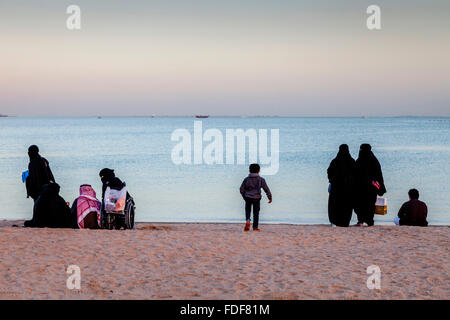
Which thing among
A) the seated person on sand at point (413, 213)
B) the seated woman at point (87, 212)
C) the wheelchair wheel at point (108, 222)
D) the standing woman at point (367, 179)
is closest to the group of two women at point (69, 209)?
the seated woman at point (87, 212)

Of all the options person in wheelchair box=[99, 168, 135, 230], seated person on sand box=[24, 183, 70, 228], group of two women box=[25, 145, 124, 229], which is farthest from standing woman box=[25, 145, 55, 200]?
person in wheelchair box=[99, 168, 135, 230]

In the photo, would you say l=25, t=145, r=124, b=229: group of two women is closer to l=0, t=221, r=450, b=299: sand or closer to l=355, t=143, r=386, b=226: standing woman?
l=0, t=221, r=450, b=299: sand

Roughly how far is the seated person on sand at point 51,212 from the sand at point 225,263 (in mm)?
366

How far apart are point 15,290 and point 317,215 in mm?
13425

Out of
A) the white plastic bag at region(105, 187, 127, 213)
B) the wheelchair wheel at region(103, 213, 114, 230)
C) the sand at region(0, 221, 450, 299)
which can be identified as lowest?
the sand at region(0, 221, 450, 299)

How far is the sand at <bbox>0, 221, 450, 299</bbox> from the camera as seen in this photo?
6.94 m

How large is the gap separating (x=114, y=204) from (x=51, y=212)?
44.3 inches

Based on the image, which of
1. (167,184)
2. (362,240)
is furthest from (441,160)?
(362,240)

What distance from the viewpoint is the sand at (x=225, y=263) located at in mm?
6938

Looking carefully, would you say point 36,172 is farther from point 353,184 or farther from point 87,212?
point 353,184

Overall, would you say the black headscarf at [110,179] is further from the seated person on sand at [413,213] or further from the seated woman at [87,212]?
the seated person on sand at [413,213]

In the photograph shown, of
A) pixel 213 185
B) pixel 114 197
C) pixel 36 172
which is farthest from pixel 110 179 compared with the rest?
pixel 213 185

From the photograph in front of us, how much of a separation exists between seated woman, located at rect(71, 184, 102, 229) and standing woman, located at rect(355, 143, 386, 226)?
4.91 m

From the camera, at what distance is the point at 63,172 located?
3703 centimetres
